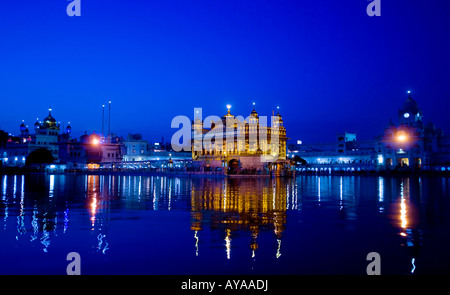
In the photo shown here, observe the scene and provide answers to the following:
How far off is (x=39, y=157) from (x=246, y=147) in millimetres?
55748

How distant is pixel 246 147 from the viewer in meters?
72.9

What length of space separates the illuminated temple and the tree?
141ft

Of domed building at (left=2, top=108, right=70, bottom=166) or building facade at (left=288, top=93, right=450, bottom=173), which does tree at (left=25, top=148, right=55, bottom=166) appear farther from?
building facade at (left=288, top=93, right=450, bottom=173)

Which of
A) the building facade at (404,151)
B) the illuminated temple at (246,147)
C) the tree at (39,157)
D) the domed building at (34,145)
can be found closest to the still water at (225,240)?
the illuminated temple at (246,147)

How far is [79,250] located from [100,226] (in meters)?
3.28

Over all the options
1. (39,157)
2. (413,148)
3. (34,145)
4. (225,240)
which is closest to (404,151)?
(413,148)

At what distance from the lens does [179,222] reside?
12.9m

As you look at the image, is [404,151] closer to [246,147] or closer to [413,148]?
[413,148]

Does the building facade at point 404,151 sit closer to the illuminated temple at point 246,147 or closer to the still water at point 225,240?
the illuminated temple at point 246,147

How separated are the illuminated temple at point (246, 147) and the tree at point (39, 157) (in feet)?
141

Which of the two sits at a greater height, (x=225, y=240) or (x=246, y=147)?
(x=246, y=147)

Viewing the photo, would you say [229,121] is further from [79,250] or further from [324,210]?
[79,250]
